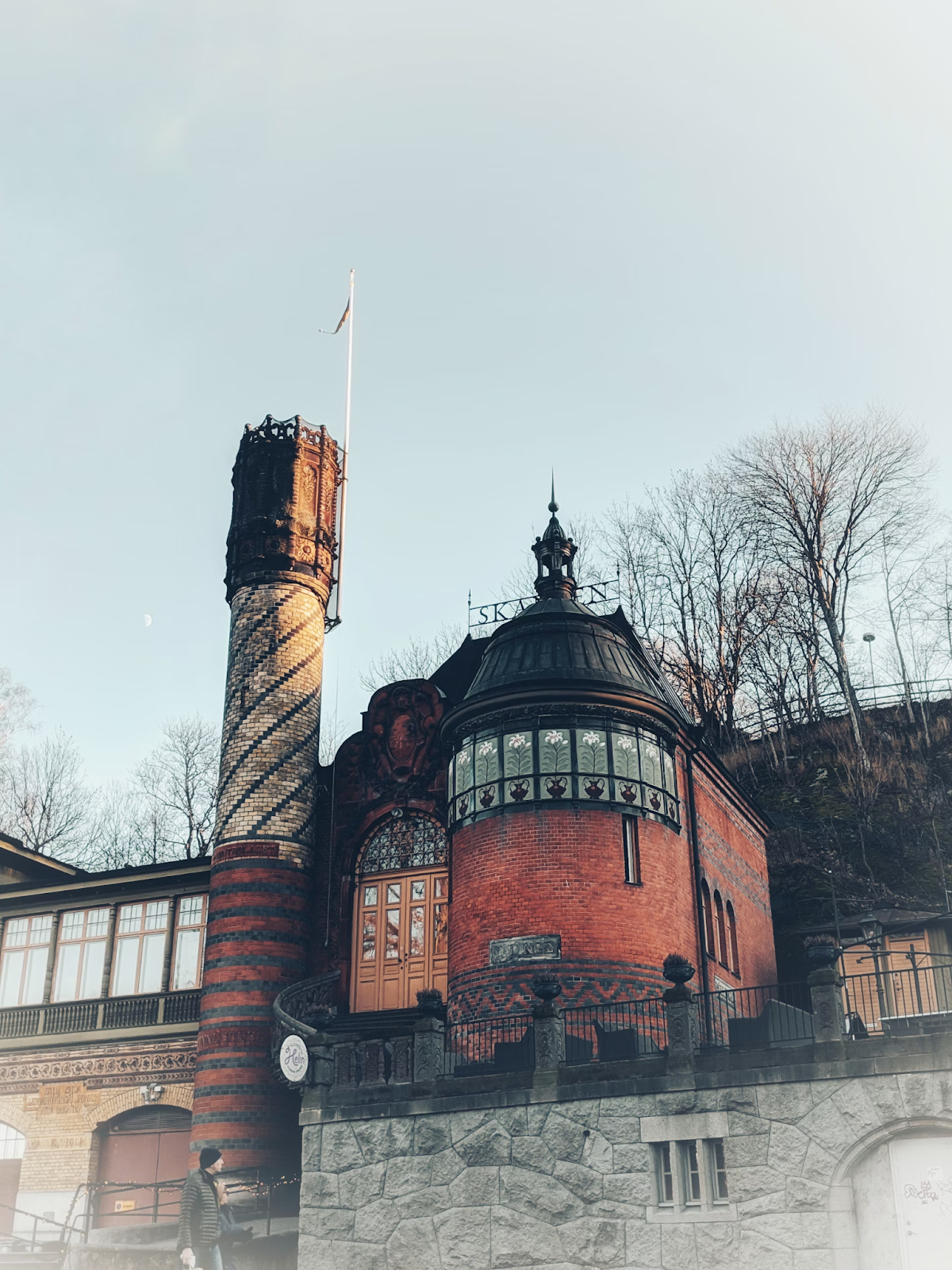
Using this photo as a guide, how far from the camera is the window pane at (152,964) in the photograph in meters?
26.3

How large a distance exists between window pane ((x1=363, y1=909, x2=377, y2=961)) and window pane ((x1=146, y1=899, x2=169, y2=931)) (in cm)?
454

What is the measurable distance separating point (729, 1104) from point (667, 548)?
36432 millimetres

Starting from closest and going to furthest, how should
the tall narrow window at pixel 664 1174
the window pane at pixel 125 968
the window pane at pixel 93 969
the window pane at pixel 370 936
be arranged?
the tall narrow window at pixel 664 1174, the window pane at pixel 370 936, the window pane at pixel 125 968, the window pane at pixel 93 969

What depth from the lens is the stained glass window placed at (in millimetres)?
24938

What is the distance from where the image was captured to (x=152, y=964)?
2652 centimetres

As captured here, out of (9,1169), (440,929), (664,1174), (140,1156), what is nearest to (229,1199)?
(140,1156)

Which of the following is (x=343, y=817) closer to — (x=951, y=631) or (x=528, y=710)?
(x=528, y=710)

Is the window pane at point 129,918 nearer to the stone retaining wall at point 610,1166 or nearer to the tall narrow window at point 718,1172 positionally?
the stone retaining wall at point 610,1166

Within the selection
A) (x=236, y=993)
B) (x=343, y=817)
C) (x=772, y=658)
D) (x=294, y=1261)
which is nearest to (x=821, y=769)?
(x=772, y=658)

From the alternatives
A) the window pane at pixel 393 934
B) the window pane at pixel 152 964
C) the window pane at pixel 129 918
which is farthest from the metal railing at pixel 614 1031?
the window pane at pixel 129 918

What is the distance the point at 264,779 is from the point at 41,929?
7229mm

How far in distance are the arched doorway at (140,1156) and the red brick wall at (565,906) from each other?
7497 mm

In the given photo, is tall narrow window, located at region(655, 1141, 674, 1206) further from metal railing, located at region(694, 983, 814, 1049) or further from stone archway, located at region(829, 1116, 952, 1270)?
stone archway, located at region(829, 1116, 952, 1270)

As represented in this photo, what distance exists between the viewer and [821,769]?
39812 mm
